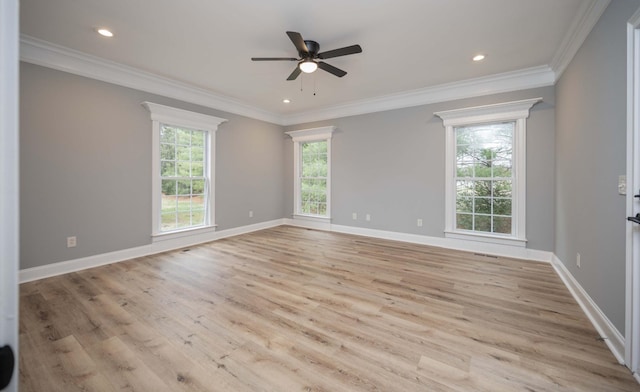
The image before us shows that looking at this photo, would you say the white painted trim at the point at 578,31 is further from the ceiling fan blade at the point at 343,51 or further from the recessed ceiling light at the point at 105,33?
the recessed ceiling light at the point at 105,33

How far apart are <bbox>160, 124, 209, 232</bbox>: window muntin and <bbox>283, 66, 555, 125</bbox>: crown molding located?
2689 millimetres

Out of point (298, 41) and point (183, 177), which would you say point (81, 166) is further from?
point (298, 41)

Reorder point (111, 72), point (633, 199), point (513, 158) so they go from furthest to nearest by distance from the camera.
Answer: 1. point (513, 158)
2. point (111, 72)
3. point (633, 199)

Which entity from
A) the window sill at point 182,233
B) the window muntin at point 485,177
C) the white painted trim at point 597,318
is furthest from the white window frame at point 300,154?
the white painted trim at point 597,318

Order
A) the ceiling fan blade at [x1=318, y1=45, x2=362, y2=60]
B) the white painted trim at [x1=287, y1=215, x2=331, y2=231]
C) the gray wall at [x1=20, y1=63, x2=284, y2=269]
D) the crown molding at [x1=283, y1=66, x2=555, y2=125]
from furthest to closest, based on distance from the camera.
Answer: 1. the white painted trim at [x1=287, y1=215, x2=331, y2=231]
2. the crown molding at [x1=283, y1=66, x2=555, y2=125]
3. the gray wall at [x1=20, y1=63, x2=284, y2=269]
4. the ceiling fan blade at [x1=318, y1=45, x2=362, y2=60]

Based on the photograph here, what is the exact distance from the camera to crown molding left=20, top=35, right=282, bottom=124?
301 centimetres

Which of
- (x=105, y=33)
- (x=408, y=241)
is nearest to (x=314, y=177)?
(x=408, y=241)

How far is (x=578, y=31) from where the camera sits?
2637mm

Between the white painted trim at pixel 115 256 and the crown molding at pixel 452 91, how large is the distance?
3.35 metres

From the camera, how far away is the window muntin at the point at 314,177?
5999 mm

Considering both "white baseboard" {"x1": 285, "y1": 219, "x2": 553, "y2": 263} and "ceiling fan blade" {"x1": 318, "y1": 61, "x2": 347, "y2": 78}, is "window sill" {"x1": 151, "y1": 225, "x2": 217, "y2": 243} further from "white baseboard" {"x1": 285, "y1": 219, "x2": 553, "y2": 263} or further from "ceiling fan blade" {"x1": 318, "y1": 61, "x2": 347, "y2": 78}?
"ceiling fan blade" {"x1": 318, "y1": 61, "x2": 347, "y2": 78}

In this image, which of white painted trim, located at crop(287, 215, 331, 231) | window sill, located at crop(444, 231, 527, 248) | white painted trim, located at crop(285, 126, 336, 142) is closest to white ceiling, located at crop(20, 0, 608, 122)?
white painted trim, located at crop(285, 126, 336, 142)

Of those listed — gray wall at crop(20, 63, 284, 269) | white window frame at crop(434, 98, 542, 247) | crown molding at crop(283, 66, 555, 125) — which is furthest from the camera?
white window frame at crop(434, 98, 542, 247)

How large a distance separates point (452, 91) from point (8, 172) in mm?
5044
